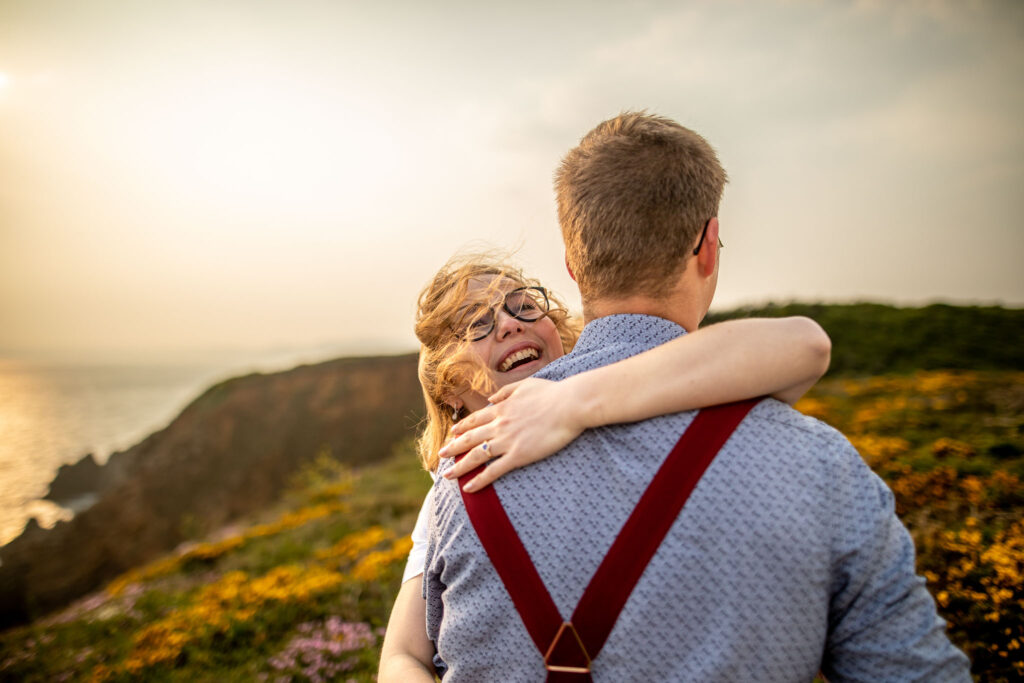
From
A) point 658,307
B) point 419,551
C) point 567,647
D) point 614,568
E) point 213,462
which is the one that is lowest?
point 213,462

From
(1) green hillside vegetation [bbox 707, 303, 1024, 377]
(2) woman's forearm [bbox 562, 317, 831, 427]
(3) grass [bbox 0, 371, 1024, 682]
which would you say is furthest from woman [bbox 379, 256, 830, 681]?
(1) green hillside vegetation [bbox 707, 303, 1024, 377]

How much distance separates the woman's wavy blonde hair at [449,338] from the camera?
2.02 m

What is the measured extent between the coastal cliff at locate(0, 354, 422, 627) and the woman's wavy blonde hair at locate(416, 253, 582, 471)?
36.3 feet

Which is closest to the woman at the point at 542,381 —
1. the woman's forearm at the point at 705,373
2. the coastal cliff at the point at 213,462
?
the woman's forearm at the point at 705,373

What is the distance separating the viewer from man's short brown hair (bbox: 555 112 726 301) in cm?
123

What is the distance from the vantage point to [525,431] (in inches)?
48.3

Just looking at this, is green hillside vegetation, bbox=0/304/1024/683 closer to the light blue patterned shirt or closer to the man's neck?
the light blue patterned shirt

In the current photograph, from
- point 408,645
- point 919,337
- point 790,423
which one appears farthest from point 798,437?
point 919,337

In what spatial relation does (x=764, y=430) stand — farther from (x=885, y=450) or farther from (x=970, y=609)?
(x=885, y=450)

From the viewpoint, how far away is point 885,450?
18.1ft

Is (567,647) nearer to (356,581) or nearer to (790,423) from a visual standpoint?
(790,423)

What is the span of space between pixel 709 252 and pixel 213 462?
18533 millimetres

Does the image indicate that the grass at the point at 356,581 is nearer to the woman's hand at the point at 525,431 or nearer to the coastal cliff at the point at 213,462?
the woman's hand at the point at 525,431

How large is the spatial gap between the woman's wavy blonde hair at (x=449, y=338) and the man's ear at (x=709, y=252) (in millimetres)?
901
